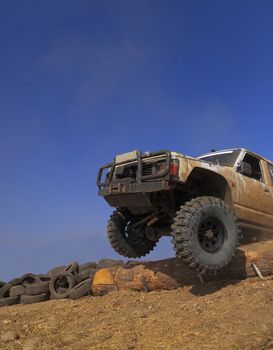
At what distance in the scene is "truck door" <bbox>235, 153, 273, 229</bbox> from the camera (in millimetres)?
8195

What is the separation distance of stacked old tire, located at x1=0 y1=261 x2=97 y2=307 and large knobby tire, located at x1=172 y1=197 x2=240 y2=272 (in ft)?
9.41

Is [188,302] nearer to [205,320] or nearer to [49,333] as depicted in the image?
[205,320]

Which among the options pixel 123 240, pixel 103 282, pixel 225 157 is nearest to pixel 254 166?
pixel 225 157

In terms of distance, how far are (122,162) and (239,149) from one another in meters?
2.44

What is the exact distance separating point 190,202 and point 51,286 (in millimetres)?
3798

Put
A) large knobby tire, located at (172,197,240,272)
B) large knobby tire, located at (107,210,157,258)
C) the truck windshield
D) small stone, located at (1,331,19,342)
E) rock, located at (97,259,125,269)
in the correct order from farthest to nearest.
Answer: rock, located at (97,259,125,269), large knobby tire, located at (107,210,157,258), the truck windshield, large knobby tire, located at (172,197,240,272), small stone, located at (1,331,19,342)

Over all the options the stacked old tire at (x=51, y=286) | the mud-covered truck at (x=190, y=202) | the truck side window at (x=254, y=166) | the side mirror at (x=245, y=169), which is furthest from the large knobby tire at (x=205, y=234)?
the stacked old tire at (x=51, y=286)

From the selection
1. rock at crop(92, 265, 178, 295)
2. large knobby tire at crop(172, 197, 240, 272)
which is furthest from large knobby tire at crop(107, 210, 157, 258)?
large knobby tire at crop(172, 197, 240, 272)

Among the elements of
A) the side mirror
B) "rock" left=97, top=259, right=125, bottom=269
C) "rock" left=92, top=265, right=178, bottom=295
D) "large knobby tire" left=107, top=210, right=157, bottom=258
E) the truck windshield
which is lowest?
"rock" left=92, top=265, right=178, bottom=295

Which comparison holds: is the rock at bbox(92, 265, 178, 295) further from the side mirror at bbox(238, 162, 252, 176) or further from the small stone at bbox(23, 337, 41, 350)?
the small stone at bbox(23, 337, 41, 350)

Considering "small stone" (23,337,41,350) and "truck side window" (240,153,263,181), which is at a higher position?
"truck side window" (240,153,263,181)

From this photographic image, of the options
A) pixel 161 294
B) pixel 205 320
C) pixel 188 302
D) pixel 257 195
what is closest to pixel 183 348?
pixel 205 320

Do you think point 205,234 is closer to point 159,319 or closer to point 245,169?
point 159,319

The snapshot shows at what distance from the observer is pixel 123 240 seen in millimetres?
8641
